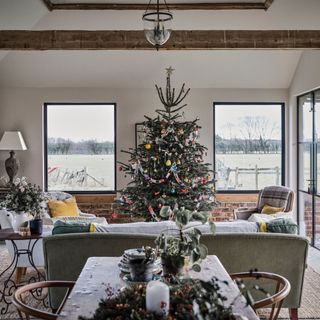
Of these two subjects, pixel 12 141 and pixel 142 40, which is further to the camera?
pixel 12 141

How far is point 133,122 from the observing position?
27.0 ft

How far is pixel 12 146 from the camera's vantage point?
784 centimetres

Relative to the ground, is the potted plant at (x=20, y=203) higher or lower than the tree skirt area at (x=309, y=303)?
higher

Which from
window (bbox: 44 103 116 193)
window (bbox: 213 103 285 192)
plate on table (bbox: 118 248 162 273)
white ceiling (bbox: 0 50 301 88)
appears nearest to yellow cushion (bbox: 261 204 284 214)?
window (bbox: 213 103 285 192)

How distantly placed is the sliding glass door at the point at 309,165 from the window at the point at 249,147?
1.90 feet

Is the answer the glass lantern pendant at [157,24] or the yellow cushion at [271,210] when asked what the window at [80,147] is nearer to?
the yellow cushion at [271,210]

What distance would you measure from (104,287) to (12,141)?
19.4 ft

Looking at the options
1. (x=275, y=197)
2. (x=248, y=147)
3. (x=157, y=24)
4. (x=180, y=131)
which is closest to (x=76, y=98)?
(x=180, y=131)

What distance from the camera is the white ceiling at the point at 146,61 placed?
22.1 ft

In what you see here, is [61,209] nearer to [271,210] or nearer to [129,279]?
[271,210]

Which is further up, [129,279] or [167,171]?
[167,171]

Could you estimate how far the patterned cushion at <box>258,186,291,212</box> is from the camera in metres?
7.04

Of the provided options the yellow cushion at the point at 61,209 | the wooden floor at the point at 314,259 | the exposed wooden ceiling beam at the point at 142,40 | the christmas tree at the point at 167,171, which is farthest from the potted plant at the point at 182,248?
the yellow cushion at the point at 61,209

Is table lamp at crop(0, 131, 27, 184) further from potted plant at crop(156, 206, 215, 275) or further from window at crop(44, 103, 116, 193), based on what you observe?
potted plant at crop(156, 206, 215, 275)
